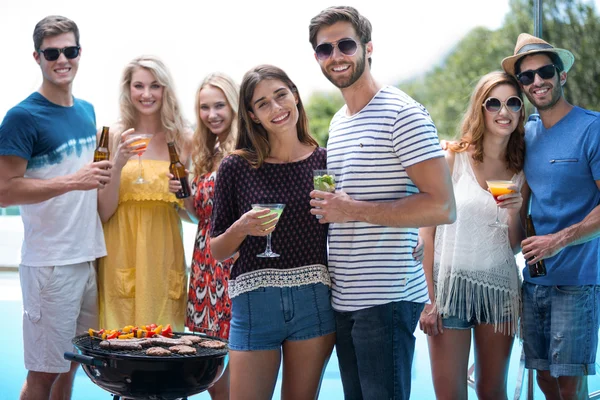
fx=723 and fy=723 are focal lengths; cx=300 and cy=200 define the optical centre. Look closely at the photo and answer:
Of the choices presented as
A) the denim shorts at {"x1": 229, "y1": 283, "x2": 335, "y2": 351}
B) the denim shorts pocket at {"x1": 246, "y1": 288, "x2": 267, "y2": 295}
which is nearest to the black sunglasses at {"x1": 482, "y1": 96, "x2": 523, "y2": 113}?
the denim shorts at {"x1": 229, "y1": 283, "x2": 335, "y2": 351}

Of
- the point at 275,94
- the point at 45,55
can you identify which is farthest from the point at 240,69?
the point at 275,94

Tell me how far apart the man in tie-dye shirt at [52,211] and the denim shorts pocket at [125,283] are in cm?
13

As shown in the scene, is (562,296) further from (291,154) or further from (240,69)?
(240,69)

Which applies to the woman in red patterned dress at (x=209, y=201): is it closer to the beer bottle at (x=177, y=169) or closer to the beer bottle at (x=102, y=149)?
the beer bottle at (x=177, y=169)

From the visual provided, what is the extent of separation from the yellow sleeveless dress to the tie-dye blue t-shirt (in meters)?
0.11

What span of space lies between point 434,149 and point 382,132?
0.60 ft

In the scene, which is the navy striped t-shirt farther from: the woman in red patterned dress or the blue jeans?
the woman in red patterned dress

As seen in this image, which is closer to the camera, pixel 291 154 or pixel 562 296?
pixel 291 154

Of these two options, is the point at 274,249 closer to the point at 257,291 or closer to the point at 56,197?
the point at 257,291

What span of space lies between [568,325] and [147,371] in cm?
176

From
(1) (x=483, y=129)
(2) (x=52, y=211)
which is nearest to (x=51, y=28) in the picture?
(2) (x=52, y=211)

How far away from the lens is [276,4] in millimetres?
12547

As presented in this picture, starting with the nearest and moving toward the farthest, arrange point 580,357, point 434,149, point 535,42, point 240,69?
point 434,149
point 580,357
point 535,42
point 240,69

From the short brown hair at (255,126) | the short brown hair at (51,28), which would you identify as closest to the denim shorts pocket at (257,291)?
the short brown hair at (255,126)
